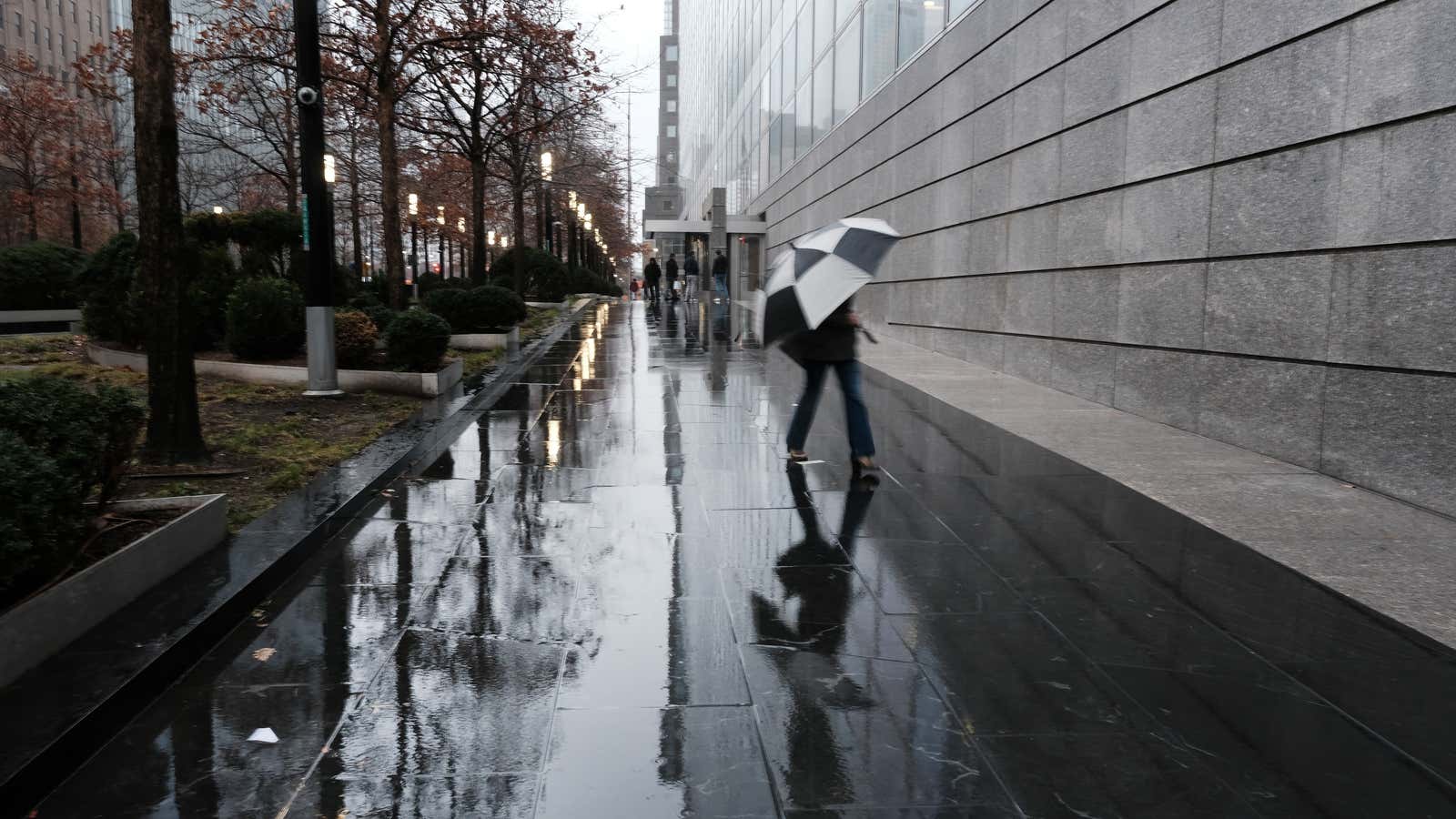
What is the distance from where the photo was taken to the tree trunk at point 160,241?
7297 mm

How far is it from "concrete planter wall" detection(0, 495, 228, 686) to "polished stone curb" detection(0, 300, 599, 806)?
63 mm

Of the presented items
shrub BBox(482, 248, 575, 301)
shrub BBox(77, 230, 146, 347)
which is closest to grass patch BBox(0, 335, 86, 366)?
shrub BBox(77, 230, 146, 347)

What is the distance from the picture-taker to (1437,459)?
661 cm

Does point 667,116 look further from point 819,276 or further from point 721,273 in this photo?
point 819,276

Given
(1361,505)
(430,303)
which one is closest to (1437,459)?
(1361,505)

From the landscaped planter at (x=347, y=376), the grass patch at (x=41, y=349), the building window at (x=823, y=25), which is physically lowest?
the landscaped planter at (x=347, y=376)

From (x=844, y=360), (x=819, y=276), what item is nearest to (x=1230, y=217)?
(x=844, y=360)

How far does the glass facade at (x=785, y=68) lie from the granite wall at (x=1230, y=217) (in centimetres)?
407

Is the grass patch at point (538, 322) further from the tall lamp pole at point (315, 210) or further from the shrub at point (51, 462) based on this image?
the shrub at point (51, 462)

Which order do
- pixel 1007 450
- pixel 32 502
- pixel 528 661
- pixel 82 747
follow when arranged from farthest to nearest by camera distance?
1. pixel 1007 450
2. pixel 528 661
3. pixel 32 502
4. pixel 82 747

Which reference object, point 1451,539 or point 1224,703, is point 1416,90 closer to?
point 1451,539

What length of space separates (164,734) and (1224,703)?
3941 millimetres

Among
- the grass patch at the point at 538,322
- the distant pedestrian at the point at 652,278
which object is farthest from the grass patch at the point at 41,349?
the distant pedestrian at the point at 652,278

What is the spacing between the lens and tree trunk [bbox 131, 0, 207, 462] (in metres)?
7.30
